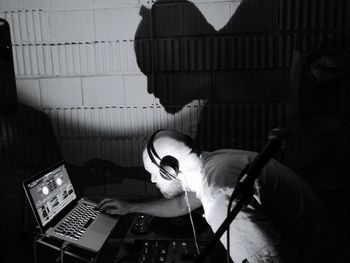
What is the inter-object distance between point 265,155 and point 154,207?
1275 millimetres

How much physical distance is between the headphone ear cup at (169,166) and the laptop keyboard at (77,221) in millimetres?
569

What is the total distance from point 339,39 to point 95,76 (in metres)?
1.65

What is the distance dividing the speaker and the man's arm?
2.56 ft

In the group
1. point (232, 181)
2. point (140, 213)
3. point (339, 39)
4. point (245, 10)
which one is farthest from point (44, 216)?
point (339, 39)

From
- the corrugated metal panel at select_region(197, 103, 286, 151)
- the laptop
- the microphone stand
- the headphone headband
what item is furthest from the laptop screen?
the microphone stand

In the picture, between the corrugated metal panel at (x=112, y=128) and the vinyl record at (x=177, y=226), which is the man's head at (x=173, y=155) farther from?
the corrugated metal panel at (x=112, y=128)

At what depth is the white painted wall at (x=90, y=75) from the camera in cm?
231

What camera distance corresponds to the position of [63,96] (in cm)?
243

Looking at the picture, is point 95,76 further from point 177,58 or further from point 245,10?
point 245,10

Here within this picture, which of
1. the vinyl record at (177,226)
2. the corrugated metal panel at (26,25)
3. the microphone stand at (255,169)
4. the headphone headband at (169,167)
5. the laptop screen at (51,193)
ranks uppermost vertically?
the corrugated metal panel at (26,25)

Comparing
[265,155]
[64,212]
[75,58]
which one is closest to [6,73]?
[75,58]

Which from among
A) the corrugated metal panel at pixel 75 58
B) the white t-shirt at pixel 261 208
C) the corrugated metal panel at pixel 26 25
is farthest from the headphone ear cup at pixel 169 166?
the corrugated metal panel at pixel 26 25

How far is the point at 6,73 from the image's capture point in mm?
1903

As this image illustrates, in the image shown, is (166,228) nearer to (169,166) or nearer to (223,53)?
(169,166)
